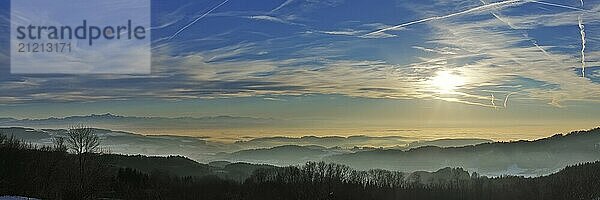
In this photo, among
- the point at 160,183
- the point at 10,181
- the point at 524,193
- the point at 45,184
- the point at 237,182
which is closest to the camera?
the point at 10,181

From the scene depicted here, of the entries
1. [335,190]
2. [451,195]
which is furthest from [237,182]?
[451,195]

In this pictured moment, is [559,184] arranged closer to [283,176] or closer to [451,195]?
[451,195]

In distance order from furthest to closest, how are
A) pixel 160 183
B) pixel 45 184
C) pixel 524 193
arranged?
pixel 524 193 → pixel 160 183 → pixel 45 184

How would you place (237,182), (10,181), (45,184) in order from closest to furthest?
(10,181)
(45,184)
(237,182)

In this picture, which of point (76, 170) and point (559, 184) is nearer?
point (76, 170)

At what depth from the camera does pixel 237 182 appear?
127 meters

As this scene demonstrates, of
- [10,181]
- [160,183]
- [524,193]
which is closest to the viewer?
[10,181]

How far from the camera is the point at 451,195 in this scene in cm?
14275

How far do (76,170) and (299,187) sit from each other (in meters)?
58.2

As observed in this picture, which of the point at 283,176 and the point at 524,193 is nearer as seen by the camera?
the point at 283,176

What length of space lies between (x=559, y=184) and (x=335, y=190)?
5539cm

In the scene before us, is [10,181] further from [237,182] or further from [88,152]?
[237,182]

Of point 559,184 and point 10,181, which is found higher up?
point 10,181

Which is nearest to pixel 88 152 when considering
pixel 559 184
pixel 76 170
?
pixel 76 170
